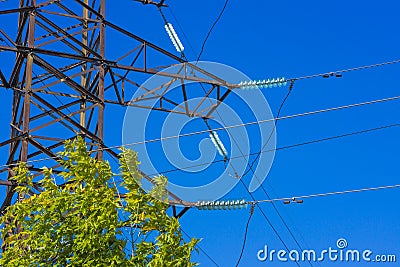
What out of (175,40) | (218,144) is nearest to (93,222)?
(218,144)

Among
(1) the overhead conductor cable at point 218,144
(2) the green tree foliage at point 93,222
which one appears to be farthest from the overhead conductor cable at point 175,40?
(2) the green tree foliage at point 93,222

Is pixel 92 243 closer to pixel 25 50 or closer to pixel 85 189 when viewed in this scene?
pixel 85 189

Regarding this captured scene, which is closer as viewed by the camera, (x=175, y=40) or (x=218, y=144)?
(x=218, y=144)

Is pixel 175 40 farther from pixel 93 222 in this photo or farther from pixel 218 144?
pixel 93 222

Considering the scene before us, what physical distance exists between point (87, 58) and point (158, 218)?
6722mm

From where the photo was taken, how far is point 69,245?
46.9 ft

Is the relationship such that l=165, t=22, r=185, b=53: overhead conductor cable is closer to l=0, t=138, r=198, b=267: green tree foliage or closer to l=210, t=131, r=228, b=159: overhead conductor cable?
l=210, t=131, r=228, b=159: overhead conductor cable

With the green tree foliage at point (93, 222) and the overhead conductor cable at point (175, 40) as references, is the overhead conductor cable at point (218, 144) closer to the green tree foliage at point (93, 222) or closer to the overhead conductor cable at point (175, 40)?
the overhead conductor cable at point (175, 40)

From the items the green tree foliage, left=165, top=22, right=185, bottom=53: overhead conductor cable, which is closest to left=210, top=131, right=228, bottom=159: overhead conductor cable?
left=165, top=22, right=185, bottom=53: overhead conductor cable

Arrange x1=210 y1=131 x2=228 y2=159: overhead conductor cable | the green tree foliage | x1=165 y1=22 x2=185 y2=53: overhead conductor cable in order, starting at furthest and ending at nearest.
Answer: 1. x1=165 y1=22 x2=185 y2=53: overhead conductor cable
2. x1=210 y1=131 x2=228 y2=159: overhead conductor cable
3. the green tree foliage

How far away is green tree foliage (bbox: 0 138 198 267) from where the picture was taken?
1394cm

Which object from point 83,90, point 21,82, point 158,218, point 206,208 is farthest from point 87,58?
point 158,218

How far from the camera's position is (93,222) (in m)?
14.0

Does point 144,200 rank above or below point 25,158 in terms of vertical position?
below
